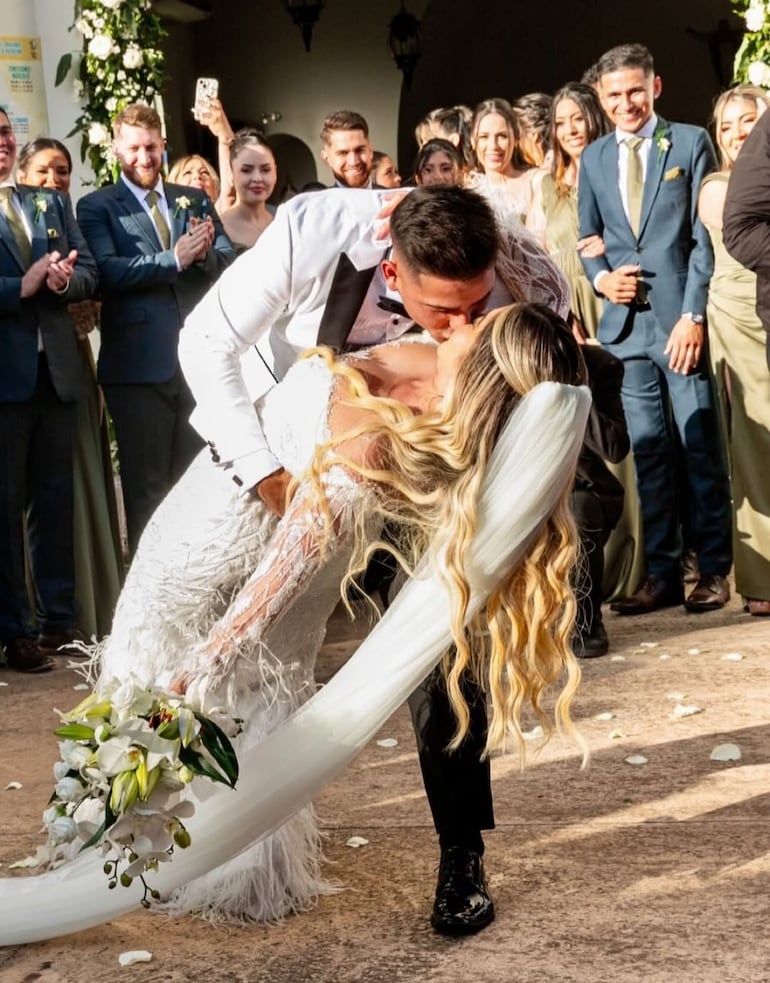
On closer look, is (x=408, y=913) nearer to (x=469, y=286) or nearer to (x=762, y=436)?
(x=469, y=286)

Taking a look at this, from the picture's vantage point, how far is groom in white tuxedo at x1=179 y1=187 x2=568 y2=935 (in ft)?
11.8

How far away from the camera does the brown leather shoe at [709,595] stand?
7160mm

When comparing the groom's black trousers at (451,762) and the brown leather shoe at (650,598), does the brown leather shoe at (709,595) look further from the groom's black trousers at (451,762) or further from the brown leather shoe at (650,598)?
the groom's black trousers at (451,762)

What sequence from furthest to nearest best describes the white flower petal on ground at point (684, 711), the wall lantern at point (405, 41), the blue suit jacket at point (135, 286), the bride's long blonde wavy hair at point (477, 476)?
1. the wall lantern at point (405, 41)
2. the blue suit jacket at point (135, 286)
3. the white flower petal on ground at point (684, 711)
4. the bride's long blonde wavy hair at point (477, 476)

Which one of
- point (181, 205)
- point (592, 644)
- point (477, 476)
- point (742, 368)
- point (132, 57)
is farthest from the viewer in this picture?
point (132, 57)

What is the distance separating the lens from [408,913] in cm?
383

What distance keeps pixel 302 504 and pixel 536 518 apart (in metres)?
0.49

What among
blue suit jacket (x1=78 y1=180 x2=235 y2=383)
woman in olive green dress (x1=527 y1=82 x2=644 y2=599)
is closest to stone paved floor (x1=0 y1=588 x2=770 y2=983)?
woman in olive green dress (x1=527 y1=82 x2=644 y2=599)

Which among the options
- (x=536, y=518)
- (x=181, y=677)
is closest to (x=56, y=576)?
(x=181, y=677)

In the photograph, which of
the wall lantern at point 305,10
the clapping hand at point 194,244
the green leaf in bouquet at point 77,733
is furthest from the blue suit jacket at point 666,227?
the wall lantern at point 305,10

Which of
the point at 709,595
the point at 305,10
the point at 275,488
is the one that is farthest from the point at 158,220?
the point at 305,10

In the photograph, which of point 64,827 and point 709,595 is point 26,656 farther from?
point 64,827

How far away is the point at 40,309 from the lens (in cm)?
689

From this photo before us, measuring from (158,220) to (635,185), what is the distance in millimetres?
2085
